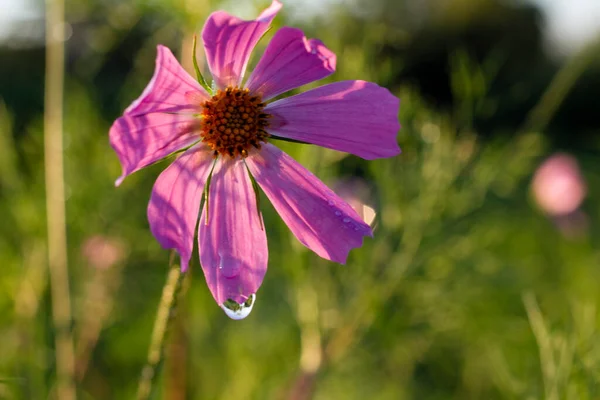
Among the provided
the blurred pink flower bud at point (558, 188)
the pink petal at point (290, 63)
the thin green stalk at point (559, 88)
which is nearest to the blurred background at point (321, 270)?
the thin green stalk at point (559, 88)

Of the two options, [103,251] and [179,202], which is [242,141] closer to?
[179,202]

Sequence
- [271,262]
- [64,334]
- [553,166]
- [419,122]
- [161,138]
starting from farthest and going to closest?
[553,166] < [271,262] < [419,122] < [64,334] < [161,138]

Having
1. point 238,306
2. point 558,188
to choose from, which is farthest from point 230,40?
point 558,188

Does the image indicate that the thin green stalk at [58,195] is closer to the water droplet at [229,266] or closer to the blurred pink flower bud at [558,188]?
the water droplet at [229,266]

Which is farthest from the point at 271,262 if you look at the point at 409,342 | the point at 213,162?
the point at 213,162

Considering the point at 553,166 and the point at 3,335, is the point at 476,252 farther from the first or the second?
the point at 553,166

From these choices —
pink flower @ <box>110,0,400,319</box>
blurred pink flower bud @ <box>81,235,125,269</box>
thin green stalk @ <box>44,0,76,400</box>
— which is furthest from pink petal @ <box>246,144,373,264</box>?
blurred pink flower bud @ <box>81,235,125,269</box>

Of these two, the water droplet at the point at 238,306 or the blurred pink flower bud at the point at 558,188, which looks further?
the blurred pink flower bud at the point at 558,188

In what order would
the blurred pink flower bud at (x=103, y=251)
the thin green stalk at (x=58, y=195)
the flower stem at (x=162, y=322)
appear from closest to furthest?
the flower stem at (x=162, y=322) < the thin green stalk at (x=58, y=195) < the blurred pink flower bud at (x=103, y=251)
